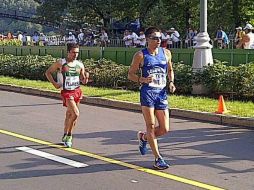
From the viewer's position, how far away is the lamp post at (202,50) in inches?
607

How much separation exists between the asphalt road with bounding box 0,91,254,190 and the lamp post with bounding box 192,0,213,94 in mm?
3330

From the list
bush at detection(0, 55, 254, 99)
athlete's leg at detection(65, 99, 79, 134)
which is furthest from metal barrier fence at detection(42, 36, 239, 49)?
athlete's leg at detection(65, 99, 79, 134)

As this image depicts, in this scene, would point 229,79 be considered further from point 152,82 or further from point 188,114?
point 152,82

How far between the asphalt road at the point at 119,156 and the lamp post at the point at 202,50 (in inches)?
131

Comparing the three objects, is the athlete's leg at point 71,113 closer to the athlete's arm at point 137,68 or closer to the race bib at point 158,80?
the athlete's arm at point 137,68

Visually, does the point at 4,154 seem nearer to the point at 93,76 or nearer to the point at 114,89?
the point at 114,89

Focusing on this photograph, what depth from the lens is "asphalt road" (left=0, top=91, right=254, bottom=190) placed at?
6801 mm

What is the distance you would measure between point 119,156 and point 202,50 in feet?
26.5

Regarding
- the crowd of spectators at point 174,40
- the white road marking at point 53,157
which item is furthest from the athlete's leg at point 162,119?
the crowd of spectators at point 174,40

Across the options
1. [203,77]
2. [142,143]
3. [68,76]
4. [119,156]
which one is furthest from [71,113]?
[203,77]

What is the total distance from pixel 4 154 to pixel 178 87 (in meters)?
8.24

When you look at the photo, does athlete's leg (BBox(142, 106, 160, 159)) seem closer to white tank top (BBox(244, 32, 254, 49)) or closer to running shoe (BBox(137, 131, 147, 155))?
running shoe (BBox(137, 131, 147, 155))

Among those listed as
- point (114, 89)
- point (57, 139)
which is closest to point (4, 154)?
point (57, 139)

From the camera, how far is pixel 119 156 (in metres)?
8.33
